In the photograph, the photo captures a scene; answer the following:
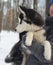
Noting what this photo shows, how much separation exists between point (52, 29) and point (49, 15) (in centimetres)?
11

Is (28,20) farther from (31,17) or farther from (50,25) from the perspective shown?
(50,25)

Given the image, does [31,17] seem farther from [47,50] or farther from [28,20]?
[47,50]

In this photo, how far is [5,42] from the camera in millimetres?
4230

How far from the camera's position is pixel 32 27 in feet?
5.55

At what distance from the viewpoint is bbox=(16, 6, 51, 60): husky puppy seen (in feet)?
5.53

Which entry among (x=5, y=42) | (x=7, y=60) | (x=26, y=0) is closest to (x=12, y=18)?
(x=26, y=0)

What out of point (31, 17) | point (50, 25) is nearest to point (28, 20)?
point (31, 17)

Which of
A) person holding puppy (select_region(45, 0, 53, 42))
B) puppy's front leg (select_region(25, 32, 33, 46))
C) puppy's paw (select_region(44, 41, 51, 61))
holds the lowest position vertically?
puppy's paw (select_region(44, 41, 51, 61))

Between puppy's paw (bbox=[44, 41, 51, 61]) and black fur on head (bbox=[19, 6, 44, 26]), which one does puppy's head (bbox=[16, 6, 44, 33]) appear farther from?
puppy's paw (bbox=[44, 41, 51, 61])

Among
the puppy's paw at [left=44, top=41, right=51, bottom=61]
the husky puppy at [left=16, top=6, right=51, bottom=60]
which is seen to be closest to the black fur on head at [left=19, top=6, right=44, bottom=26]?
the husky puppy at [left=16, top=6, right=51, bottom=60]

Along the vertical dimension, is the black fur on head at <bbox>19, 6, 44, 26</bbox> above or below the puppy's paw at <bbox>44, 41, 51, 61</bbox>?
above

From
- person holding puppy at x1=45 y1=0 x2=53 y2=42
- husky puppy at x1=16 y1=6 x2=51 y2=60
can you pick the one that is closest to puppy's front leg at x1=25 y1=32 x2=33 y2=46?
husky puppy at x1=16 y1=6 x2=51 y2=60

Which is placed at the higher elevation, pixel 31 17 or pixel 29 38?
pixel 31 17

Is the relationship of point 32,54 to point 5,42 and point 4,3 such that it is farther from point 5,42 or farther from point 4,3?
point 5,42
